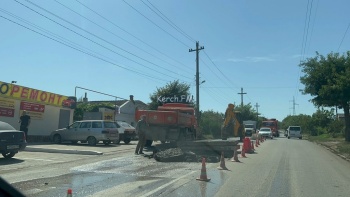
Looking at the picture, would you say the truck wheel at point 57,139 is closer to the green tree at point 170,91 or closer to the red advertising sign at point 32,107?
the red advertising sign at point 32,107

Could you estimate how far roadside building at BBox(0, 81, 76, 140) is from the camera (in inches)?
898

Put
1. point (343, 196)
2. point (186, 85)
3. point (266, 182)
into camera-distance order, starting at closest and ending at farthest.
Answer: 1. point (343, 196)
2. point (266, 182)
3. point (186, 85)

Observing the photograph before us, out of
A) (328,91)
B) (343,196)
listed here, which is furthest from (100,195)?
(328,91)

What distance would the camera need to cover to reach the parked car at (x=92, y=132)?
2275 centimetres

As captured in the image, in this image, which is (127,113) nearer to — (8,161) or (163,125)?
(163,125)

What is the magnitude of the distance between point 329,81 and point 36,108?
23535mm

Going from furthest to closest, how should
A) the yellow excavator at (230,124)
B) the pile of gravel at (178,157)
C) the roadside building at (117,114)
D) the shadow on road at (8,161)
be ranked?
1. the roadside building at (117,114)
2. the yellow excavator at (230,124)
3. the pile of gravel at (178,157)
4. the shadow on road at (8,161)

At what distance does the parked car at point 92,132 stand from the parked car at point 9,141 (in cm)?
814

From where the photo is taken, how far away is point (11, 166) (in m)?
12.3

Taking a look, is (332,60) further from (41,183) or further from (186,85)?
(41,183)

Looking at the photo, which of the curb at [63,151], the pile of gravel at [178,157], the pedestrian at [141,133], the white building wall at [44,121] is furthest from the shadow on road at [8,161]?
the white building wall at [44,121]

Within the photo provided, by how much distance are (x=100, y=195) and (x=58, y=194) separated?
884 millimetres

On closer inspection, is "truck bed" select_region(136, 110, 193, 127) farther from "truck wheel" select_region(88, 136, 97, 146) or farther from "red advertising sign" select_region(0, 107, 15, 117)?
"red advertising sign" select_region(0, 107, 15, 117)

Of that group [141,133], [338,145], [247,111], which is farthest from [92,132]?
[247,111]
